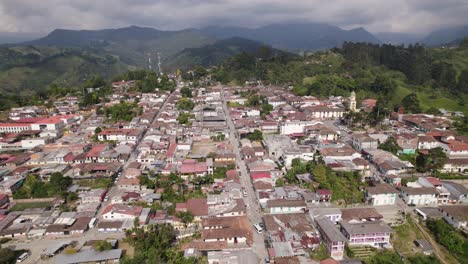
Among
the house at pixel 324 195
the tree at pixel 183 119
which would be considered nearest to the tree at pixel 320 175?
the house at pixel 324 195

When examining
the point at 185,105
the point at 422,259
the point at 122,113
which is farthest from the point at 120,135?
the point at 422,259

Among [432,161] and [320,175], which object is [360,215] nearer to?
[320,175]

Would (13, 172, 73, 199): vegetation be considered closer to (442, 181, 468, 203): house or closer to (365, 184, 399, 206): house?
(365, 184, 399, 206): house

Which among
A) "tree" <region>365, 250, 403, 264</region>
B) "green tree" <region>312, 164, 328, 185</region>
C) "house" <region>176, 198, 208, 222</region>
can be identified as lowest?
"tree" <region>365, 250, 403, 264</region>

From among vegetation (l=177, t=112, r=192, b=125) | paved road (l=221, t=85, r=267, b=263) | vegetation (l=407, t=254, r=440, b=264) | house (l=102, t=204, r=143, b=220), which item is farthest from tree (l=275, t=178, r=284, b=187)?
vegetation (l=177, t=112, r=192, b=125)

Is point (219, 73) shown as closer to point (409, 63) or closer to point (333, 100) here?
point (333, 100)

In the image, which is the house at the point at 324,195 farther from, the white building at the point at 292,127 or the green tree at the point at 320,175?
the white building at the point at 292,127
